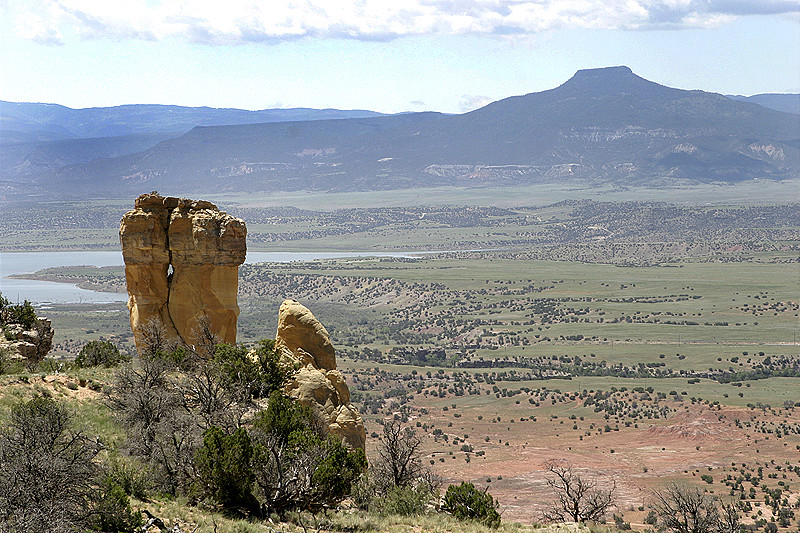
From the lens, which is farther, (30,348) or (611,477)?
(611,477)

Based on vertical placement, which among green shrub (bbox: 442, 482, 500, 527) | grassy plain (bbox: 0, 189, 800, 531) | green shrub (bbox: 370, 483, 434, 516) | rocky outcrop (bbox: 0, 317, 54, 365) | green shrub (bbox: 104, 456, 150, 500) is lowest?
grassy plain (bbox: 0, 189, 800, 531)

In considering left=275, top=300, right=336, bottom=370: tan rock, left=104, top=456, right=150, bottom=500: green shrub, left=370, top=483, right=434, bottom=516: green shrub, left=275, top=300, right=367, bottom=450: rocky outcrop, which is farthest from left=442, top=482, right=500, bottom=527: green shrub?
left=104, top=456, right=150, bottom=500: green shrub

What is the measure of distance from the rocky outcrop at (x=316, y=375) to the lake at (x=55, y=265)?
8284cm

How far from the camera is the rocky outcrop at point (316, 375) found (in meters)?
25.5

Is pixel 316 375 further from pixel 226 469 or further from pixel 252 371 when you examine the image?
pixel 226 469

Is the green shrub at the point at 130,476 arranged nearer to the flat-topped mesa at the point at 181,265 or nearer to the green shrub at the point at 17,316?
the flat-topped mesa at the point at 181,265

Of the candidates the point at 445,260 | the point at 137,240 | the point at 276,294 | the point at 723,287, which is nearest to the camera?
the point at 137,240

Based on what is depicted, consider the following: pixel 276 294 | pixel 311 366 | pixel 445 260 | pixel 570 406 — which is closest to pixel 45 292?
pixel 276 294

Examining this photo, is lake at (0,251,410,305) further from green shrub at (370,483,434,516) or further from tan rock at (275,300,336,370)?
green shrub at (370,483,434,516)

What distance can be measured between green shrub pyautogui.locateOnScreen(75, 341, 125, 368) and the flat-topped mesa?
1223mm

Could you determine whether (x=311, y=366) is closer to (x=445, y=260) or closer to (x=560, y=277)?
(x=560, y=277)

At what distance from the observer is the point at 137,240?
105ft

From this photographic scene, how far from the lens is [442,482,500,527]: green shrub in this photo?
76.9 ft

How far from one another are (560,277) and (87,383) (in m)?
122
